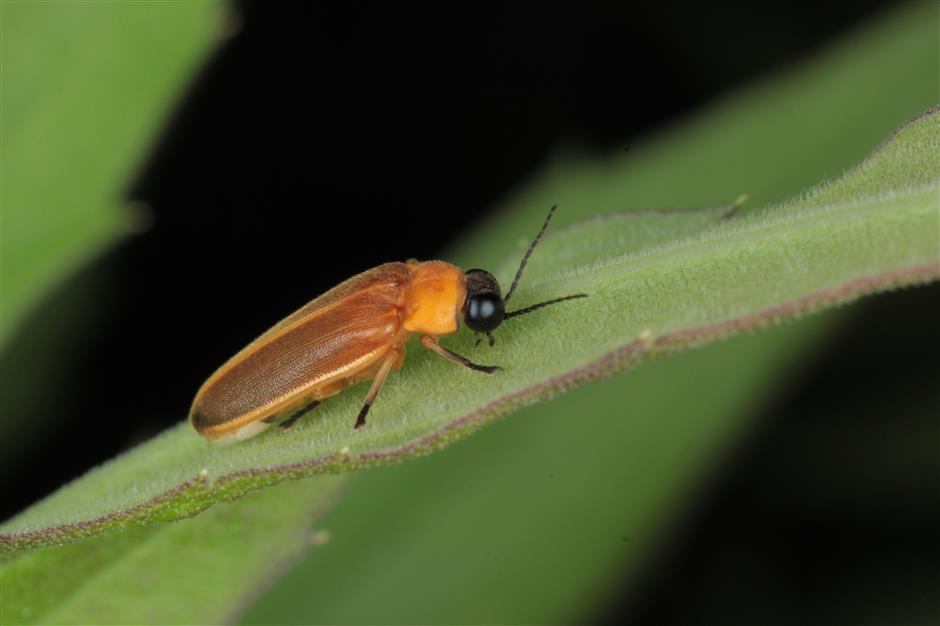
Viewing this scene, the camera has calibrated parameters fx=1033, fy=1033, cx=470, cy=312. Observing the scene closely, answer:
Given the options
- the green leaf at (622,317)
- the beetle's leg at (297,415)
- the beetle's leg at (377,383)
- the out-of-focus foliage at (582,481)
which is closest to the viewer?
the green leaf at (622,317)

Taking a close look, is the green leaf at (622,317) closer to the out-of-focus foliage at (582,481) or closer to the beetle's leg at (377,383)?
the beetle's leg at (377,383)

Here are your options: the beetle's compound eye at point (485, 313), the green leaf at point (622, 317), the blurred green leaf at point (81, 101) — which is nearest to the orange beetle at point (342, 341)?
the beetle's compound eye at point (485, 313)

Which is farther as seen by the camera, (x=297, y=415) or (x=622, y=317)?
(x=297, y=415)

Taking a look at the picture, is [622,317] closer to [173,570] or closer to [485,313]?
[485,313]

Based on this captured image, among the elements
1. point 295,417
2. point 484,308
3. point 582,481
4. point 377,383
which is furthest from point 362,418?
point 582,481

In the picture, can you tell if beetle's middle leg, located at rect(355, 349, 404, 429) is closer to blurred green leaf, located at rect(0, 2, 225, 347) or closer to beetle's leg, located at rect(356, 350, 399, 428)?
beetle's leg, located at rect(356, 350, 399, 428)

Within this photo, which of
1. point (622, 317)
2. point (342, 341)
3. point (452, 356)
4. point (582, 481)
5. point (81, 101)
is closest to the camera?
point (622, 317)
